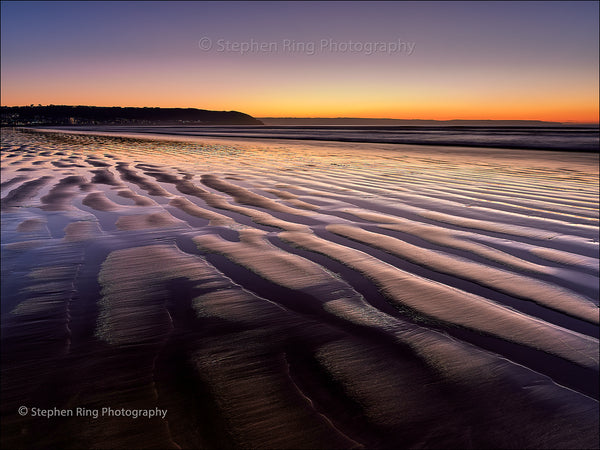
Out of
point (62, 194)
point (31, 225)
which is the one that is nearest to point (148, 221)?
point (31, 225)

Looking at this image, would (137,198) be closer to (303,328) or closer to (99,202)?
(99,202)

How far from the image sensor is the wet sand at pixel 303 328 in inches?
54.9

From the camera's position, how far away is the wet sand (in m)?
1.39

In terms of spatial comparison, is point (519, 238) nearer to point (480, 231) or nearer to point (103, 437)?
point (480, 231)

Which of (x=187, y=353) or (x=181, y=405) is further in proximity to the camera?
(x=187, y=353)

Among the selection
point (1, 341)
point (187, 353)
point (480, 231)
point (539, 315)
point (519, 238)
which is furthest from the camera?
point (480, 231)

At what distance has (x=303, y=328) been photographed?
6.86ft

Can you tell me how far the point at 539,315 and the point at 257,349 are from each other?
4.79ft

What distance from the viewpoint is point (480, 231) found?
3990 mm

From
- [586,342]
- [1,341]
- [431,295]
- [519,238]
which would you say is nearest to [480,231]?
[519,238]

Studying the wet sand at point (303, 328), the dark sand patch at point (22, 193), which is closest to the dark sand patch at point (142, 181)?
the dark sand patch at point (22, 193)

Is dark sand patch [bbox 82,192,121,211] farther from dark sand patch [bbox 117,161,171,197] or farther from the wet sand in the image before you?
dark sand patch [bbox 117,161,171,197]

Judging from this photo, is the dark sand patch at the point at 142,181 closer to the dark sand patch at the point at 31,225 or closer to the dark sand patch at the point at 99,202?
the dark sand patch at the point at 99,202

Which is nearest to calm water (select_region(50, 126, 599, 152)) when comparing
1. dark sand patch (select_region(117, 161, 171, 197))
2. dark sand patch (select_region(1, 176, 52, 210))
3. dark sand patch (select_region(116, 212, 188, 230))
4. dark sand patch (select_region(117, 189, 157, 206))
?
dark sand patch (select_region(117, 161, 171, 197))
